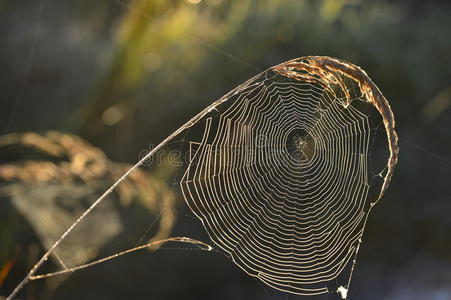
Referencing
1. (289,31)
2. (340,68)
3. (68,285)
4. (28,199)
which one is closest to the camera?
(340,68)

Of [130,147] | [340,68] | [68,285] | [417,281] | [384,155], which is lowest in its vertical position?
[417,281]

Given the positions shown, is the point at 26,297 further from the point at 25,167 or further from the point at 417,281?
the point at 417,281

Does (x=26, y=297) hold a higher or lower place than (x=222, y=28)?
lower

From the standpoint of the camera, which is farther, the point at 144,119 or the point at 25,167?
the point at 144,119

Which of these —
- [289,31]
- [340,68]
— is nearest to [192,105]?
[289,31]

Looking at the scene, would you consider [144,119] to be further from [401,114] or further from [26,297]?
[401,114]

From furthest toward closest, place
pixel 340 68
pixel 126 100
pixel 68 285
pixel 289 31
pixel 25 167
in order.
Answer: pixel 289 31 → pixel 126 100 → pixel 68 285 → pixel 25 167 → pixel 340 68
